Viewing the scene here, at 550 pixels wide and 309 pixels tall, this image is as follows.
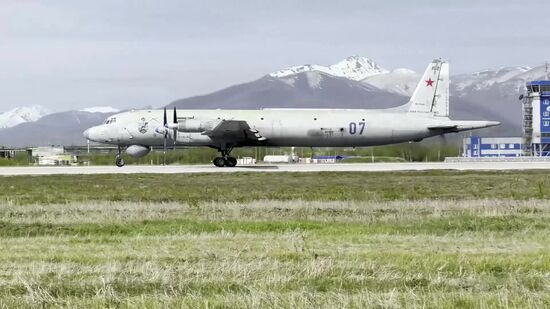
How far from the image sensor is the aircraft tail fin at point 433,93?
56.7m

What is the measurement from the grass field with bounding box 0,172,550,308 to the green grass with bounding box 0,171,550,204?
0.34 metres

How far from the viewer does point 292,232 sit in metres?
15.6

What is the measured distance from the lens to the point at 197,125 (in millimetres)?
50438

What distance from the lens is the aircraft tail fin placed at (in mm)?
56688

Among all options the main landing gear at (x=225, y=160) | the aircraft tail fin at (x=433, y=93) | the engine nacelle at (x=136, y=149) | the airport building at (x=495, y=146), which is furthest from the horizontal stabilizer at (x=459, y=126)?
the airport building at (x=495, y=146)

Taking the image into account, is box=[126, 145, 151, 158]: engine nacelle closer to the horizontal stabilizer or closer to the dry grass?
the horizontal stabilizer

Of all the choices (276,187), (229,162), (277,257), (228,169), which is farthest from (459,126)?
(277,257)

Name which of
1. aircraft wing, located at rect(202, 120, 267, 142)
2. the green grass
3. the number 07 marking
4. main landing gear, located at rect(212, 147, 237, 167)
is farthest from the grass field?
the number 07 marking

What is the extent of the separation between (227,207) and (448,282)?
13.5m

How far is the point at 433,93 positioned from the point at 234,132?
56.2ft

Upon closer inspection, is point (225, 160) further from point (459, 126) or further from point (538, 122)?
point (538, 122)

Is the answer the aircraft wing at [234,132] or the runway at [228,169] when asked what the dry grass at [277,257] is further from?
the aircraft wing at [234,132]

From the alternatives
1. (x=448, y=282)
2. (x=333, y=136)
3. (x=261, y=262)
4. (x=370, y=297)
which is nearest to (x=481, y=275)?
(x=448, y=282)

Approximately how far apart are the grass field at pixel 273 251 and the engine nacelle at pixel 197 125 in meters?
21.9
